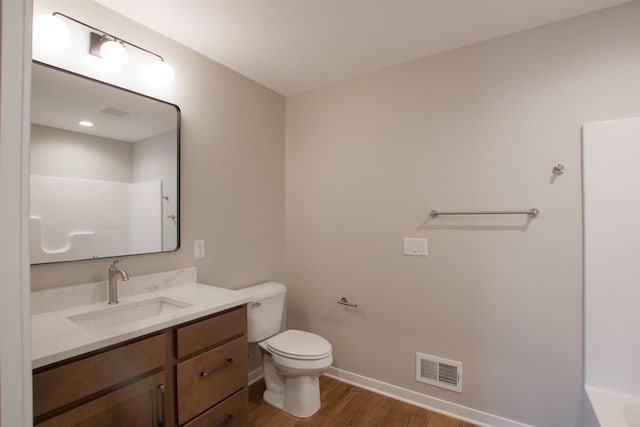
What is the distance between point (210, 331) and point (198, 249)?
70cm

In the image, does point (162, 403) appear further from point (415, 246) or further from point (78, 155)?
point (415, 246)

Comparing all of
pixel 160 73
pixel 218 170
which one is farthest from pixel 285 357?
pixel 160 73

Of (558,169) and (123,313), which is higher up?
(558,169)

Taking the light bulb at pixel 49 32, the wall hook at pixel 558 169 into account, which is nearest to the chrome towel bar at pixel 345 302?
the wall hook at pixel 558 169

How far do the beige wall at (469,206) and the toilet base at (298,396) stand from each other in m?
0.48

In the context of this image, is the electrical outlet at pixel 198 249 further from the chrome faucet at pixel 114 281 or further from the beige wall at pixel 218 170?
the chrome faucet at pixel 114 281

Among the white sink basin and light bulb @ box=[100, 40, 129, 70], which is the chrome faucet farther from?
light bulb @ box=[100, 40, 129, 70]

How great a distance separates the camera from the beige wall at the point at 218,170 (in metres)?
1.63

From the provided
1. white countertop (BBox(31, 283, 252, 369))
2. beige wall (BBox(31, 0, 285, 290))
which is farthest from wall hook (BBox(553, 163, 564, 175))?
beige wall (BBox(31, 0, 285, 290))

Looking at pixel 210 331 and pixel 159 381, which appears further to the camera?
pixel 210 331

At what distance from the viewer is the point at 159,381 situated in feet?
4.13

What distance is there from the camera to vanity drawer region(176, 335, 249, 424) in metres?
1.34

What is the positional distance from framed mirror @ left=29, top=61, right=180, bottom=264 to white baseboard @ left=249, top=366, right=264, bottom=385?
3.95ft

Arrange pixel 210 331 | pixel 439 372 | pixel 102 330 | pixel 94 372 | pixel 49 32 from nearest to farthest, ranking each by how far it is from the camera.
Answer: pixel 94 372 → pixel 102 330 → pixel 49 32 → pixel 210 331 → pixel 439 372
